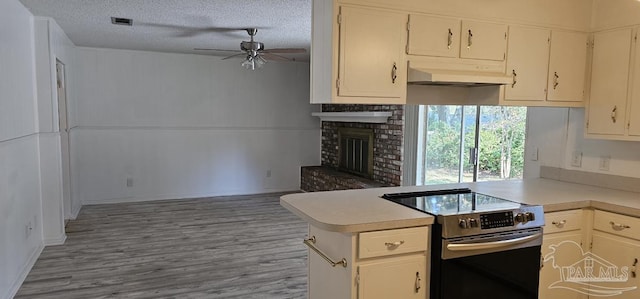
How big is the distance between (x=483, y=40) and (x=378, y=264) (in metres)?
1.72

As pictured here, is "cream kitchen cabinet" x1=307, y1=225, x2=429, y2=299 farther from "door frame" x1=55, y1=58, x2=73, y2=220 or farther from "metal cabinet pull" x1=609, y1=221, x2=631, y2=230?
"door frame" x1=55, y1=58, x2=73, y2=220

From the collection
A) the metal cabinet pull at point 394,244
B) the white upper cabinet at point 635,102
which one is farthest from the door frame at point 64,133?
the white upper cabinet at point 635,102

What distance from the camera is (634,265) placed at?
263 cm

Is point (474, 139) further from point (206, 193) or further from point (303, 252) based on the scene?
point (206, 193)

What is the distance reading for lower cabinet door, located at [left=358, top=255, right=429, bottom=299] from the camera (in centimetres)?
215

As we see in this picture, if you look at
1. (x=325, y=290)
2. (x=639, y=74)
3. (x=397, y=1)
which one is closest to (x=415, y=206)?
(x=325, y=290)

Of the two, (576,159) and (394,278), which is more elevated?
(576,159)

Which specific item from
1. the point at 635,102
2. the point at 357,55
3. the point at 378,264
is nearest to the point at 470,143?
the point at 635,102

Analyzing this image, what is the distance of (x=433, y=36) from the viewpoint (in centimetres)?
277

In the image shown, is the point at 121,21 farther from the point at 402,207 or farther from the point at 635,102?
the point at 635,102

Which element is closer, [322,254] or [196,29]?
[322,254]

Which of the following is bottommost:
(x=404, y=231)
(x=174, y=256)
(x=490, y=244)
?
(x=174, y=256)

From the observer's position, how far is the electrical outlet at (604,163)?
3.22 metres

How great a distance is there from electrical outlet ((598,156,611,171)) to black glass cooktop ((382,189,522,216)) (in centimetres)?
112
